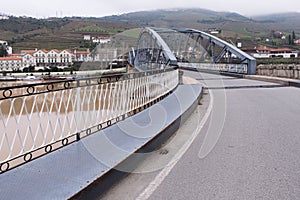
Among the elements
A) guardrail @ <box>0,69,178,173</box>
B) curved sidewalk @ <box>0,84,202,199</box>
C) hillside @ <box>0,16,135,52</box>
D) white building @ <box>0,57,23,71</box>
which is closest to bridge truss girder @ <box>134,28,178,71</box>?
white building @ <box>0,57,23,71</box>

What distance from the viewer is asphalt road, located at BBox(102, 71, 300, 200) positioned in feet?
12.8

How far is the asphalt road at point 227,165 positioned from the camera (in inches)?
154

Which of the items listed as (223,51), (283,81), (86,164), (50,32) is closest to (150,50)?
(223,51)

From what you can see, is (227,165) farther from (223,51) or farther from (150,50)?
(150,50)

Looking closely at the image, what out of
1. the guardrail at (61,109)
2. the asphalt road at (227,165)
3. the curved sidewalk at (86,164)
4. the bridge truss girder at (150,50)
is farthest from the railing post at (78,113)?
the bridge truss girder at (150,50)

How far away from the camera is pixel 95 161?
14.5ft

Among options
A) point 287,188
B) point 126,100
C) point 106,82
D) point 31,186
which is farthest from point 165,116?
point 31,186

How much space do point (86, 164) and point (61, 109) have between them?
2123mm

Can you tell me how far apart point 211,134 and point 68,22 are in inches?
4679

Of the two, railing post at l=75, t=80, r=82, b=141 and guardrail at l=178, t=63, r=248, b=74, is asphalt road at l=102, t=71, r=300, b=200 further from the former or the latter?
guardrail at l=178, t=63, r=248, b=74

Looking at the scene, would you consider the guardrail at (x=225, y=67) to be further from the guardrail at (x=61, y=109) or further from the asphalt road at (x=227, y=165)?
the guardrail at (x=61, y=109)

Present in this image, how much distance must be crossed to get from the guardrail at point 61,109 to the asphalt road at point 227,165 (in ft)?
4.25

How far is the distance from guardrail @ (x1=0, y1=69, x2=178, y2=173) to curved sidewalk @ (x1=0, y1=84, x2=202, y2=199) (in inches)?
10.2

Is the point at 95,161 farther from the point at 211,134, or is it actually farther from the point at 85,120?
the point at 211,134
